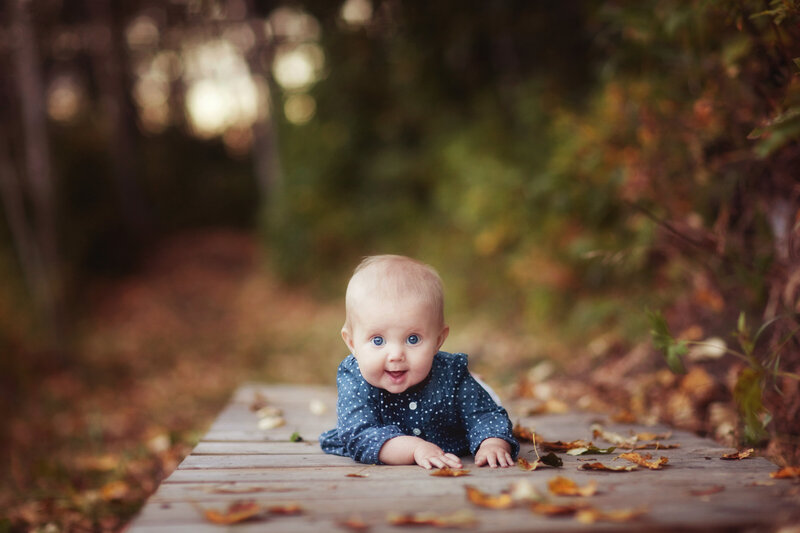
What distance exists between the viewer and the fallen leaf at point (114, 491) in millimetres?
3729

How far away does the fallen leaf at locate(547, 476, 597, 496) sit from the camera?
202 cm

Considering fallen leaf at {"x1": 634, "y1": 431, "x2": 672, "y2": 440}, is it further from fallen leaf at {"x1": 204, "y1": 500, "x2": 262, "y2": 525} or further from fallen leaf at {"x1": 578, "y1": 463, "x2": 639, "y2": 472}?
fallen leaf at {"x1": 204, "y1": 500, "x2": 262, "y2": 525}

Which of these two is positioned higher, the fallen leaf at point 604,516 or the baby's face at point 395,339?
the baby's face at point 395,339

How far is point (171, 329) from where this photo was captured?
10227mm

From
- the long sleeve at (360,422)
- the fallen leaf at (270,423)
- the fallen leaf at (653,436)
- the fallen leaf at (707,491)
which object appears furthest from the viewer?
the fallen leaf at (270,423)

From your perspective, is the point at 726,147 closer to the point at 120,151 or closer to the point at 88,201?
the point at 88,201

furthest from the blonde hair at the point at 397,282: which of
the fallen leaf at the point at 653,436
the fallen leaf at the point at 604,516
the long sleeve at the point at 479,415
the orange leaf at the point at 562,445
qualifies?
the fallen leaf at the point at 653,436

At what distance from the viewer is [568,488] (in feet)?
6.68

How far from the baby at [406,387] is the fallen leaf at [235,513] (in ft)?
2.05

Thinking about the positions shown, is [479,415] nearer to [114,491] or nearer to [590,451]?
[590,451]

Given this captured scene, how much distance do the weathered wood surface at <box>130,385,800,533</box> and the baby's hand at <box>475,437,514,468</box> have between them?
1.9 inches

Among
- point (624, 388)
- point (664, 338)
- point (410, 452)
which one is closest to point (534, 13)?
point (624, 388)

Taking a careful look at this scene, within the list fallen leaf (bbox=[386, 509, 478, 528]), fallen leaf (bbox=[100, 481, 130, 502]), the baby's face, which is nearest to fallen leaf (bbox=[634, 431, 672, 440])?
Result: the baby's face

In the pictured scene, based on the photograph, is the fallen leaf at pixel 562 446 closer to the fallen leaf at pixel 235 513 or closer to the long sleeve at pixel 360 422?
the long sleeve at pixel 360 422
